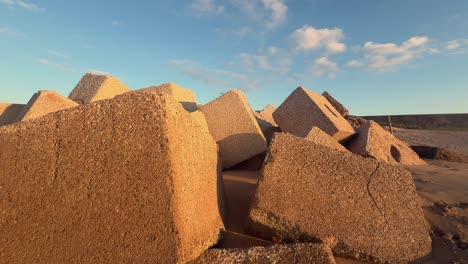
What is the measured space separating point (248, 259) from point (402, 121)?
23.0 meters

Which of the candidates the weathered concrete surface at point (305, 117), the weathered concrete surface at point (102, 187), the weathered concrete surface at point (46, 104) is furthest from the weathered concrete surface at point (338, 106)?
the weathered concrete surface at point (102, 187)

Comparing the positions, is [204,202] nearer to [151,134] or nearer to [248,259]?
[248,259]

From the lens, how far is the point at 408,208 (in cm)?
236

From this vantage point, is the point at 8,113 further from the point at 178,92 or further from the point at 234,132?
the point at 234,132

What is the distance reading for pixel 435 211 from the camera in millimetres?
2869

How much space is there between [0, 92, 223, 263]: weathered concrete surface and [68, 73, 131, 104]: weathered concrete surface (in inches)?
114

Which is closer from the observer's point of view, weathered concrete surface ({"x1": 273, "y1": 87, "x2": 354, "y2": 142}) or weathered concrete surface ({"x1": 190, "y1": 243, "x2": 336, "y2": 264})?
weathered concrete surface ({"x1": 190, "y1": 243, "x2": 336, "y2": 264})

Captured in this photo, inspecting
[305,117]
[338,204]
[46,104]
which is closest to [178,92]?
[46,104]

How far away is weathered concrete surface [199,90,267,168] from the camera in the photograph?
3.90 metres

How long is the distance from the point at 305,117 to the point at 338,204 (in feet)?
8.75

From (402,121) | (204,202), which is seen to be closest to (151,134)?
(204,202)

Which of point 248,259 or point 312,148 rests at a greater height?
point 312,148

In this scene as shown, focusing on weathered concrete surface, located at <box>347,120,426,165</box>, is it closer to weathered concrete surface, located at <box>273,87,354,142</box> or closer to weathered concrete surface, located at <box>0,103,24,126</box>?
weathered concrete surface, located at <box>273,87,354,142</box>

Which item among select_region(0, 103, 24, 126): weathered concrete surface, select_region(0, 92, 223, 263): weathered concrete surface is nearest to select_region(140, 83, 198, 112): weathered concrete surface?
select_region(0, 103, 24, 126): weathered concrete surface
